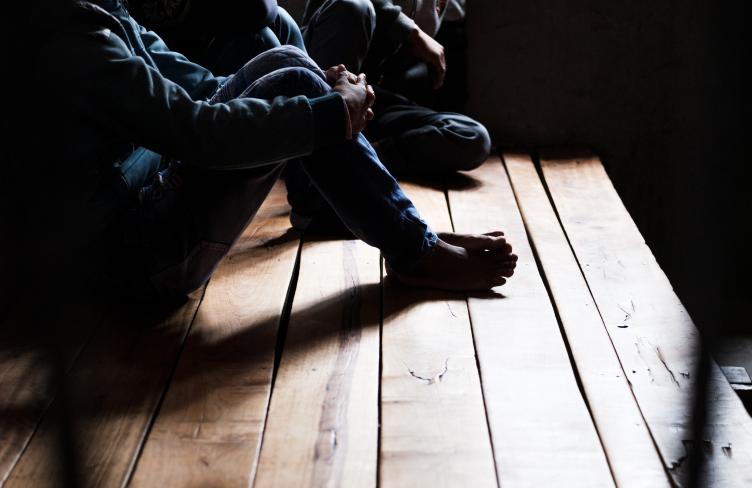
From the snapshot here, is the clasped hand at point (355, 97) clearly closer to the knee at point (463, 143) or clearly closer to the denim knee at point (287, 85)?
the denim knee at point (287, 85)

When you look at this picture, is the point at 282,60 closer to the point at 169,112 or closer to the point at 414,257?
the point at 169,112

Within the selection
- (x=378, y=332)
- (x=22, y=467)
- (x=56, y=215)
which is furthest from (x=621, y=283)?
(x=56, y=215)

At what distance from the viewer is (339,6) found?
2561 mm

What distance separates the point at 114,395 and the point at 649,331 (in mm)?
1095

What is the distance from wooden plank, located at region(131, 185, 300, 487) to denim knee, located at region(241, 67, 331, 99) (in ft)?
1.60

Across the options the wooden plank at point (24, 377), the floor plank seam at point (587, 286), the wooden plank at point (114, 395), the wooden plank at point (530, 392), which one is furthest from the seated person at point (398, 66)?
the wooden plank at point (24, 377)

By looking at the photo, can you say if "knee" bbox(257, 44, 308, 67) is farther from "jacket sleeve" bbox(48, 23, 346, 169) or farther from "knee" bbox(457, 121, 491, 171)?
"knee" bbox(457, 121, 491, 171)

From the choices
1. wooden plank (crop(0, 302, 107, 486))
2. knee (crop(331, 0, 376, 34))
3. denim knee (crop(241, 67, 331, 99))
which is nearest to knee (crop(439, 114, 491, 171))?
knee (crop(331, 0, 376, 34))

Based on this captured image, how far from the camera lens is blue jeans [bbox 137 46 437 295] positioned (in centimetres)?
174

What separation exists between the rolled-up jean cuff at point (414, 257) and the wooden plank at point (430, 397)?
75 millimetres

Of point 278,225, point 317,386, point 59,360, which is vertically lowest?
point 278,225

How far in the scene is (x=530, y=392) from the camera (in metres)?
1.57

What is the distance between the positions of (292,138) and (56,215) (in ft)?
2.68

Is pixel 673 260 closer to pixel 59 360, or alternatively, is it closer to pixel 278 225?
pixel 278 225
